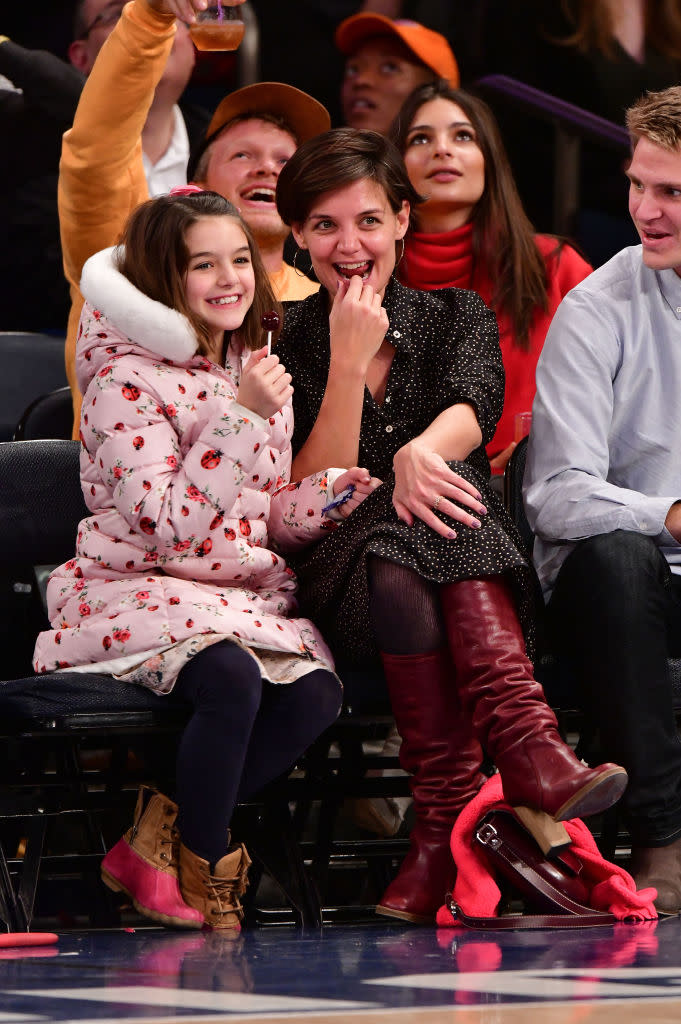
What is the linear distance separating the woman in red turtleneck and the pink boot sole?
1.32m

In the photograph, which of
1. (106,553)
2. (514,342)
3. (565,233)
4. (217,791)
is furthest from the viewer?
(565,233)

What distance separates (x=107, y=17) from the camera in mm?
4160

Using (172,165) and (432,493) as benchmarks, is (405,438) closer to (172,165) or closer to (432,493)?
(432,493)

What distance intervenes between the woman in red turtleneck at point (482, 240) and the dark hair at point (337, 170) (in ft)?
2.03

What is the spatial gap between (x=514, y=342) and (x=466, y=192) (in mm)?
385

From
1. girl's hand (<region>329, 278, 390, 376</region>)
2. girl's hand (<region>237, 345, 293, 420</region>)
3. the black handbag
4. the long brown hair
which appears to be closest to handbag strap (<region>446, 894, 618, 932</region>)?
the black handbag

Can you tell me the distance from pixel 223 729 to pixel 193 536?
0.31m

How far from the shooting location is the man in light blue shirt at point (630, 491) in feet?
7.14

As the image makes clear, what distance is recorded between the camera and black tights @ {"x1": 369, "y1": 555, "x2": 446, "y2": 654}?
2143 millimetres

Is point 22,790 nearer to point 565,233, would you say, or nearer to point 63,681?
point 63,681

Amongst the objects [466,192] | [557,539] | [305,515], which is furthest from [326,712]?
[466,192]

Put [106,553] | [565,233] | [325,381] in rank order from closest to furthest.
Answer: [106,553] → [325,381] → [565,233]

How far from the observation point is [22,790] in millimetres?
2182

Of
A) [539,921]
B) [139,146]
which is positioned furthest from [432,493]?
[139,146]
